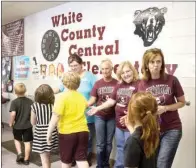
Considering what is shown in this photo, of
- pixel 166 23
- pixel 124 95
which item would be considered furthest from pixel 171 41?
pixel 124 95

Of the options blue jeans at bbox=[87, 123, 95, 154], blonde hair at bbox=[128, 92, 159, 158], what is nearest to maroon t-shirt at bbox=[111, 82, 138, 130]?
blue jeans at bbox=[87, 123, 95, 154]

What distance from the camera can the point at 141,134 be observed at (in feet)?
4.16

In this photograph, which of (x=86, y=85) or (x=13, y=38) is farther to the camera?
(x=13, y=38)

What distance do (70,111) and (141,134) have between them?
89 cm

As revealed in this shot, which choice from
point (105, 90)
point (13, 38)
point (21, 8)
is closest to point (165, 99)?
point (105, 90)

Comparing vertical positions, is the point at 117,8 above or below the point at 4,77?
above

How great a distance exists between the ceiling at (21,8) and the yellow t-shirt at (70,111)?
6.49 ft

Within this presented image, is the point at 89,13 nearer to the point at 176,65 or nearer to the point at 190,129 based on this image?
the point at 176,65

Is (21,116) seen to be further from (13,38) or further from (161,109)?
(13,38)

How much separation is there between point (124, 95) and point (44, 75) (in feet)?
7.42

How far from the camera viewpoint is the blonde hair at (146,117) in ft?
4.15

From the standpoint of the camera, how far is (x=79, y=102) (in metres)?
2.06

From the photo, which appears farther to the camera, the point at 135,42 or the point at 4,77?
the point at 4,77

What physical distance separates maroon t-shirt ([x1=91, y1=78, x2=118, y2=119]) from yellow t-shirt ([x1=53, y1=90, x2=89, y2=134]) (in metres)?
0.50
